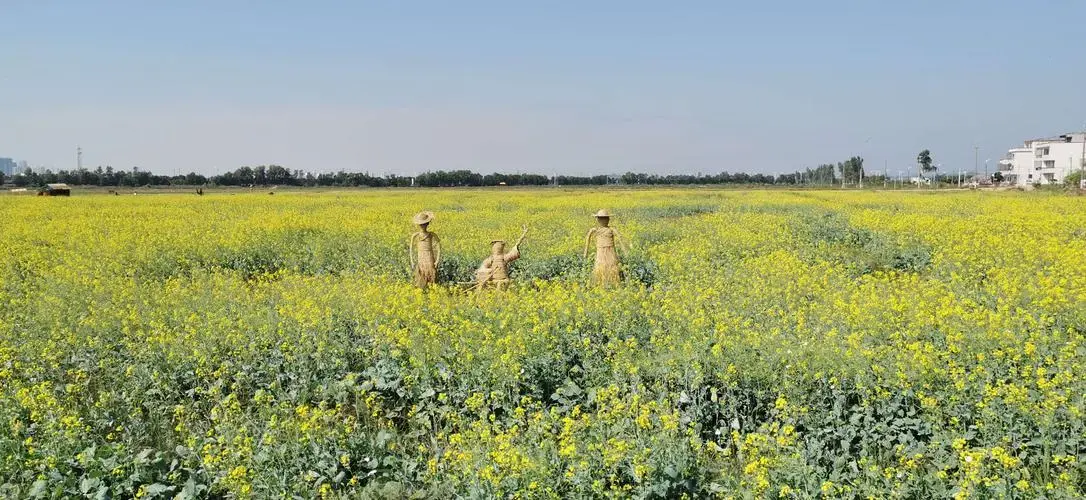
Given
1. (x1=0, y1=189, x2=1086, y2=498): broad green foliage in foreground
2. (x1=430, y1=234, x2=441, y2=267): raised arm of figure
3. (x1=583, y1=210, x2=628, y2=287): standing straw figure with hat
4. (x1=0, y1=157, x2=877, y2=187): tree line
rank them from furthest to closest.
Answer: (x1=0, y1=157, x2=877, y2=187): tree line, (x1=430, y1=234, x2=441, y2=267): raised arm of figure, (x1=583, y1=210, x2=628, y2=287): standing straw figure with hat, (x1=0, y1=189, x2=1086, y2=498): broad green foliage in foreground

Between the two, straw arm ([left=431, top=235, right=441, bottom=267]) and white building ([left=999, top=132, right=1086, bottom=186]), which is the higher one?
white building ([left=999, top=132, right=1086, bottom=186])

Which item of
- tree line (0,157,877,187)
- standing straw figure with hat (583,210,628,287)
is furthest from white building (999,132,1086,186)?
standing straw figure with hat (583,210,628,287)

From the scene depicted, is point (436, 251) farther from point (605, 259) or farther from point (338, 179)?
point (338, 179)

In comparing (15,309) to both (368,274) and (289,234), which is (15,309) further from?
(289,234)

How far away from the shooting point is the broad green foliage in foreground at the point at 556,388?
14.7 ft

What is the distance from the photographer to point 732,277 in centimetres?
1072

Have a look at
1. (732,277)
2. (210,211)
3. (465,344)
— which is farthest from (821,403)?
(210,211)

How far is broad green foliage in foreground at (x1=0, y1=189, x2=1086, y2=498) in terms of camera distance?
447 centimetres

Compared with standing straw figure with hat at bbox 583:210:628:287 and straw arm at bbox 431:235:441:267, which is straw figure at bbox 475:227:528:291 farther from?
standing straw figure with hat at bbox 583:210:628:287

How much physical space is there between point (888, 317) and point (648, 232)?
10786mm

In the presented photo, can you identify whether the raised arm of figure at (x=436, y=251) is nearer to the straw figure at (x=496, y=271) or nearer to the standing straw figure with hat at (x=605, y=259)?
the straw figure at (x=496, y=271)

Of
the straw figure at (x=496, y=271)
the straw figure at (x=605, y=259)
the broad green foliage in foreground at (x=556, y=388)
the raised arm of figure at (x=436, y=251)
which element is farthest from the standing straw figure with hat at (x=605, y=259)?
the raised arm of figure at (x=436, y=251)

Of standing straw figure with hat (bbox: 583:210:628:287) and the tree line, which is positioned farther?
the tree line

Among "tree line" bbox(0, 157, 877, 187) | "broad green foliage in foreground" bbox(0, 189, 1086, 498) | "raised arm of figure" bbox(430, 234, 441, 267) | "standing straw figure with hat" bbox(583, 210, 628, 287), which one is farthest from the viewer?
"tree line" bbox(0, 157, 877, 187)
